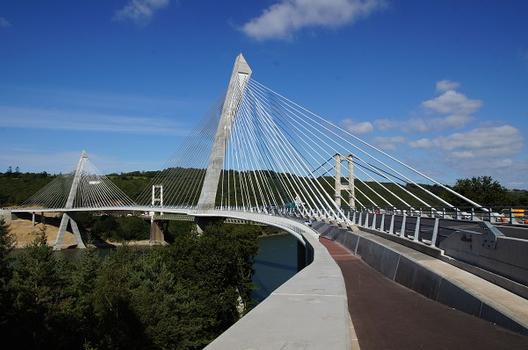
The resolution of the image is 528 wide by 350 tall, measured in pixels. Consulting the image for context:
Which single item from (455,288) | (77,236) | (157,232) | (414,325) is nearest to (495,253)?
(455,288)

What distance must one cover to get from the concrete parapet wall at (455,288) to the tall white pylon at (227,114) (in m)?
31.9

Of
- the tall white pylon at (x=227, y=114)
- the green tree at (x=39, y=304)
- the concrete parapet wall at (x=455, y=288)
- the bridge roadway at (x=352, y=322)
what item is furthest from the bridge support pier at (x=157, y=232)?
the bridge roadway at (x=352, y=322)

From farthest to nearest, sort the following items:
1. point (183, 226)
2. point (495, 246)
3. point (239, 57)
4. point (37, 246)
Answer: point (183, 226) < point (239, 57) < point (37, 246) < point (495, 246)

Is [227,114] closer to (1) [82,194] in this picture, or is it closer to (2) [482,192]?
(2) [482,192]

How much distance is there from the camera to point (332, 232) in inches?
→ 715

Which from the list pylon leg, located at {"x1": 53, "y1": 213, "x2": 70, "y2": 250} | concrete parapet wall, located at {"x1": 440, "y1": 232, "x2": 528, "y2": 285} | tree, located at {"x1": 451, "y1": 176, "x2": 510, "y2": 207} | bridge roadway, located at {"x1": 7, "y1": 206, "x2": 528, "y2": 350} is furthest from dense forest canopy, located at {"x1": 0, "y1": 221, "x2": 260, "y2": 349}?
pylon leg, located at {"x1": 53, "y1": 213, "x2": 70, "y2": 250}

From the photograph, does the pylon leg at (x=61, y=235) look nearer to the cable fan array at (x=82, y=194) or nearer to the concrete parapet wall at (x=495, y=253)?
the cable fan array at (x=82, y=194)

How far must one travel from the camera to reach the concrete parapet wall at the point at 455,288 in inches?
182

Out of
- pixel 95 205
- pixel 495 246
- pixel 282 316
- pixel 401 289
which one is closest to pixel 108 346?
pixel 401 289

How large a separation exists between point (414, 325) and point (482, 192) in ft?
154

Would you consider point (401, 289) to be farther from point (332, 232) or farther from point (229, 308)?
point (229, 308)

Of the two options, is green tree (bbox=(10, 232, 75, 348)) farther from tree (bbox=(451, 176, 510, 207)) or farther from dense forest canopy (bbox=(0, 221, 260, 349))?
tree (bbox=(451, 176, 510, 207))

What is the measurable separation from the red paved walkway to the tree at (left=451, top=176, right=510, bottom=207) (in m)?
42.1

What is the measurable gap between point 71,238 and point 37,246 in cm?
5829
